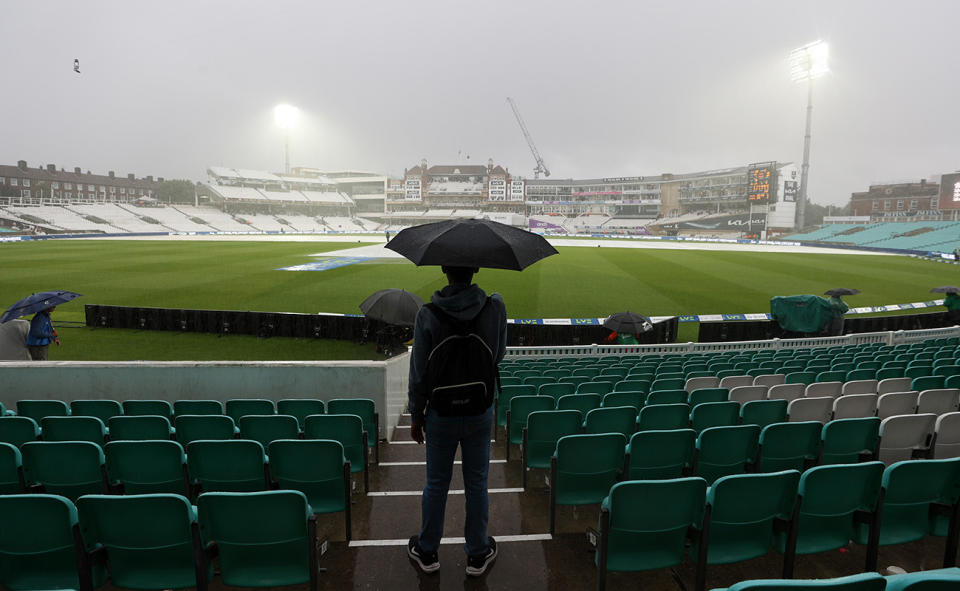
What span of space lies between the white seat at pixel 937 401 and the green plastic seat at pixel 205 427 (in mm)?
6628

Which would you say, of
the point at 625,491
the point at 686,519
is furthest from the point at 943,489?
the point at 625,491

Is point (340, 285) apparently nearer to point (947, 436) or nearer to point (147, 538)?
point (147, 538)

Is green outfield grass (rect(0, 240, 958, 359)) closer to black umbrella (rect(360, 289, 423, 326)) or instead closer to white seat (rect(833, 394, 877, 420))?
black umbrella (rect(360, 289, 423, 326))

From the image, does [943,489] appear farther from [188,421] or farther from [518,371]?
[518,371]

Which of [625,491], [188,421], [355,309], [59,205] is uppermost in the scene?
[59,205]

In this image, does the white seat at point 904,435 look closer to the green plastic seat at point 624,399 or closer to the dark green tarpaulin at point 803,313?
the green plastic seat at point 624,399

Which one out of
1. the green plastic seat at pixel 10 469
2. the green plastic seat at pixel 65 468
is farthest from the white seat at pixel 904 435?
the green plastic seat at pixel 10 469

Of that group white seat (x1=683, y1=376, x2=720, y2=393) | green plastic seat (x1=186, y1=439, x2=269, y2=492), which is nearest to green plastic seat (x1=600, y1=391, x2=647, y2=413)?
white seat (x1=683, y1=376, x2=720, y2=393)

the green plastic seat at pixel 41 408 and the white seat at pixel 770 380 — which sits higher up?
the white seat at pixel 770 380

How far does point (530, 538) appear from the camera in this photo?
11.7 feet

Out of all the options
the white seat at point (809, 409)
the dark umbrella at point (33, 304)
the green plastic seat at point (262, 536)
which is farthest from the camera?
the dark umbrella at point (33, 304)

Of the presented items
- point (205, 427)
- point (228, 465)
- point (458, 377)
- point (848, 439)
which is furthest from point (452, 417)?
point (848, 439)

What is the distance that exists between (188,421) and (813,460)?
5.25 meters

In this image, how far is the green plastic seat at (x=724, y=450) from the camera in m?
3.75
